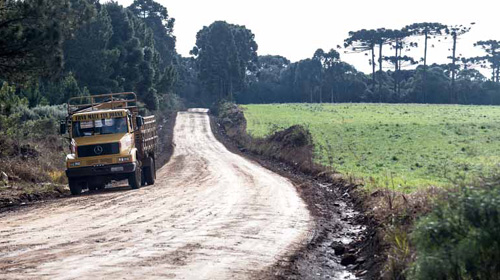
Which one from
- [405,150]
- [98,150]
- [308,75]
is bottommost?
[405,150]

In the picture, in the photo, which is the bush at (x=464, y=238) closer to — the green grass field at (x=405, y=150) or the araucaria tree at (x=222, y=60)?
the green grass field at (x=405, y=150)

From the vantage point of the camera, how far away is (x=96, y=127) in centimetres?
2353

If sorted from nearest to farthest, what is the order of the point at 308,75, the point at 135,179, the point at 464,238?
1. the point at 464,238
2. the point at 135,179
3. the point at 308,75

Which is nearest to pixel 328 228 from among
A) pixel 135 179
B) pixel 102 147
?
pixel 135 179

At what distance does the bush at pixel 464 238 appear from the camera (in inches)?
248

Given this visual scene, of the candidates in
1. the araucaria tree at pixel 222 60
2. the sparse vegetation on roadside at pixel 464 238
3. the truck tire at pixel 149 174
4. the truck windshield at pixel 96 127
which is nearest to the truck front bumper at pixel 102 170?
the truck windshield at pixel 96 127

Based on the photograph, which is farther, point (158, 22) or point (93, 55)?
point (158, 22)

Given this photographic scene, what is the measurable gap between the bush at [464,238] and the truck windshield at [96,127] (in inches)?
717

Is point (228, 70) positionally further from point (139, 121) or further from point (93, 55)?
point (139, 121)

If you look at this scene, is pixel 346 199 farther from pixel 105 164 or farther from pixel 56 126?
pixel 56 126

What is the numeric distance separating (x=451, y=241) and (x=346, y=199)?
1342 centimetres

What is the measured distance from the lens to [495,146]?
34781 millimetres

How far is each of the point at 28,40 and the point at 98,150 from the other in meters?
4.62

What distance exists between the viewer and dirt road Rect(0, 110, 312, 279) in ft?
32.6
